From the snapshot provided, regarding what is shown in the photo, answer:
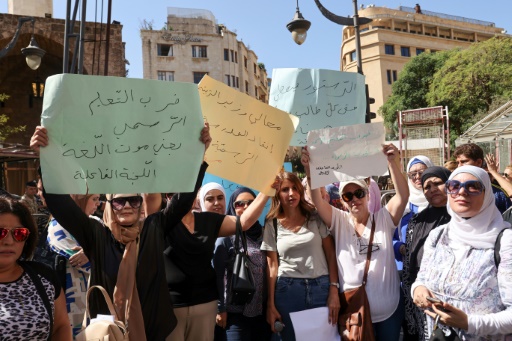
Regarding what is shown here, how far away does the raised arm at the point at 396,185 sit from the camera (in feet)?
11.2

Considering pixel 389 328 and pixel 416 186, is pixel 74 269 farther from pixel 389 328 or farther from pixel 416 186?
pixel 416 186

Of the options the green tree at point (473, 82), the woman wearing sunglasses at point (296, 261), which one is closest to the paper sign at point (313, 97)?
the woman wearing sunglasses at point (296, 261)

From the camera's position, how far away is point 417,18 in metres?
62.1

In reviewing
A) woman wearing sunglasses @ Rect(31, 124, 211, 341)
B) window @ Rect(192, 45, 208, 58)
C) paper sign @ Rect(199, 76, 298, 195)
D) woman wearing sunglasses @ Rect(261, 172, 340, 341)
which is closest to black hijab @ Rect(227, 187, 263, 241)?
woman wearing sunglasses @ Rect(261, 172, 340, 341)

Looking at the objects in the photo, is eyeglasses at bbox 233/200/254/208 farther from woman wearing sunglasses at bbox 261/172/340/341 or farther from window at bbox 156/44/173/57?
window at bbox 156/44/173/57

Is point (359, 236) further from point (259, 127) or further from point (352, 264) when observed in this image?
point (259, 127)

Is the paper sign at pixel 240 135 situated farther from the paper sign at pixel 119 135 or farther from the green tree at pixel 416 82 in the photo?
the green tree at pixel 416 82

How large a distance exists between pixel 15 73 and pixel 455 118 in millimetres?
30856

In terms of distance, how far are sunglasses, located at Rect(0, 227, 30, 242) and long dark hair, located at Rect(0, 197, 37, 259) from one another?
7cm

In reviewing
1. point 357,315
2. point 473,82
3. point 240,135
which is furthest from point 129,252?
point 473,82

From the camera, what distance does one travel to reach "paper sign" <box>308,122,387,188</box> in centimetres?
343

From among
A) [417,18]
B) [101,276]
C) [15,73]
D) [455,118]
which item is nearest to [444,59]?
[455,118]

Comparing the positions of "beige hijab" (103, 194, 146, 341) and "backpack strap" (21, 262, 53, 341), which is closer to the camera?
"backpack strap" (21, 262, 53, 341)

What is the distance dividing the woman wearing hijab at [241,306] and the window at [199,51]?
1916 inches
